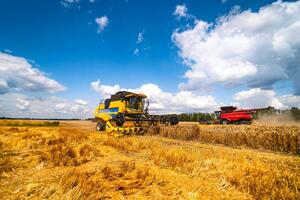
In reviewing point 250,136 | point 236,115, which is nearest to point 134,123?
point 250,136

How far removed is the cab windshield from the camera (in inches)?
750

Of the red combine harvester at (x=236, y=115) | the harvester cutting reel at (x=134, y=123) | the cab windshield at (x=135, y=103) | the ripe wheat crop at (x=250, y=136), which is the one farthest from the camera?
the red combine harvester at (x=236, y=115)

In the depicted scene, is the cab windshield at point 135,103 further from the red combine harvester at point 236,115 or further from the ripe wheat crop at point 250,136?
the red combine harvester at point 236,115

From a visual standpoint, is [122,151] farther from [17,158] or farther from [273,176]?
[273,176]

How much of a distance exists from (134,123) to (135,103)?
7.78 feet

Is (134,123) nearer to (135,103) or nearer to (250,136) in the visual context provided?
(135,103)

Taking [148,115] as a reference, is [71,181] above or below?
below

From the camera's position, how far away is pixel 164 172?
19.0 ft

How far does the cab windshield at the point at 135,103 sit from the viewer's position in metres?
19.1

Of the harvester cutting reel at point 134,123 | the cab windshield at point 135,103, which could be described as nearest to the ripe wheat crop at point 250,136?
the harvester cutting reel at point 134,123

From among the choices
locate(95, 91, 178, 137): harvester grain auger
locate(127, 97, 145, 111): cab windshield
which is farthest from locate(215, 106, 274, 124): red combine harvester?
locate(127, 97, 145, 111): cab windshield

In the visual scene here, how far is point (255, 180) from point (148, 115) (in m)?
14.3

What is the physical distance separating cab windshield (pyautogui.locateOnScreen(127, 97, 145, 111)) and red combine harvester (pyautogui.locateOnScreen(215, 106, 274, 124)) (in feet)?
37.9

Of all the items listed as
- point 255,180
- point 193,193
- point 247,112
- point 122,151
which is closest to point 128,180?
point 193,193
